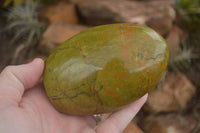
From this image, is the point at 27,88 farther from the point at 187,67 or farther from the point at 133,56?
the point at 187,67

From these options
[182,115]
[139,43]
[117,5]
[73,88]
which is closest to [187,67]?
[182,115]

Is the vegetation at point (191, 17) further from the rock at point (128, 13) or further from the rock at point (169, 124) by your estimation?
the rock at point (169, 124)

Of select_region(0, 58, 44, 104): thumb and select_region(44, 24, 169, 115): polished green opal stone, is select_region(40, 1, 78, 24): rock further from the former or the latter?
select_region(44, 24, 169, 115): polished green opal stone

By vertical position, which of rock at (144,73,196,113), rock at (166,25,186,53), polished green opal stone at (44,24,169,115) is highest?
polished green opal stone at (44,24,169,115)

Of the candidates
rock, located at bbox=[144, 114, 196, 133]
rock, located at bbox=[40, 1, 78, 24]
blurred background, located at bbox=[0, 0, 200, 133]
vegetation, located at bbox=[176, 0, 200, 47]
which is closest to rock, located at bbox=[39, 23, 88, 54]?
blurred background, located at bbox=[0, 0, 200, 133]

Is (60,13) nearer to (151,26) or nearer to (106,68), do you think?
(151,26)
